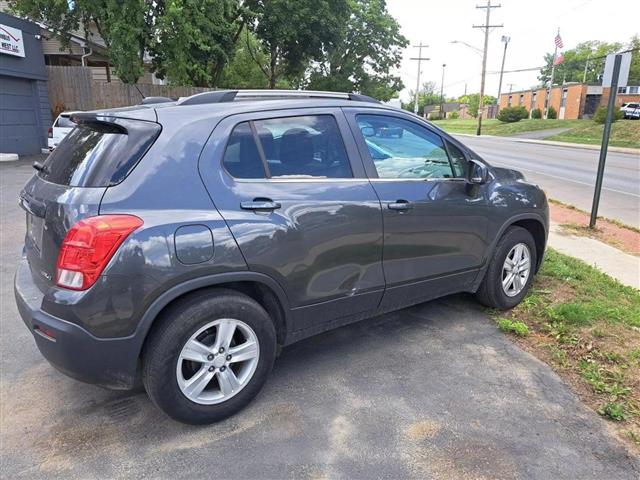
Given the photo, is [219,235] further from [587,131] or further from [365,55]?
[587,131]

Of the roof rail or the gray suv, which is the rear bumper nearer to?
the gray suv

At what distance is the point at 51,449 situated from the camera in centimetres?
270

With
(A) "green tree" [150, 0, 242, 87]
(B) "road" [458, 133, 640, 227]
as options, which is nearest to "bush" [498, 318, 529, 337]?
(B) "road" [458, 133, 640, 227]

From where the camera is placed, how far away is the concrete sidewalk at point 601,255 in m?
5.69

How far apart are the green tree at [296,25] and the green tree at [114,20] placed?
540 centimetres

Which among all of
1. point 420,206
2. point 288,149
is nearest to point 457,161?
point 420,206

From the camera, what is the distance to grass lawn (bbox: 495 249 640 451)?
320 centimetres

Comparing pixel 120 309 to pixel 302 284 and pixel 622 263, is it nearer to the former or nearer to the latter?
pixel 302 284

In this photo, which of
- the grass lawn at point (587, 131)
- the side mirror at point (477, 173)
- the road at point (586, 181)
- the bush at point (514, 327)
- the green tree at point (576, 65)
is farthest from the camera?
the green tree at point (576, 65)

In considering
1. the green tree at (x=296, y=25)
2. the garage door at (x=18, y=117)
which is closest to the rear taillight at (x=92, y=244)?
the garage door at (x=18, y=117)

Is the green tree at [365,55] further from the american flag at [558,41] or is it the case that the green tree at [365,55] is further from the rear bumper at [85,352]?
the rear bumper at [85,352]

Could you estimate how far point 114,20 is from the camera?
15.7 m

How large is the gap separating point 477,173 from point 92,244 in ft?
9.33

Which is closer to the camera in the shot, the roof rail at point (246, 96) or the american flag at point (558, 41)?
the roof rail at point (246, 96)
